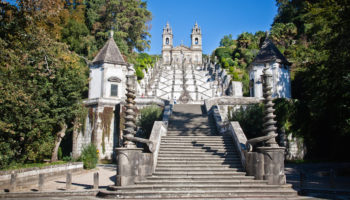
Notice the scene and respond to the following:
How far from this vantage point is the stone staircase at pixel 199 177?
996cm

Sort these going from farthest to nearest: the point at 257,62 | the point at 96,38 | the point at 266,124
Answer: the point at 96,38
the point at 257,62
the point at 266,124

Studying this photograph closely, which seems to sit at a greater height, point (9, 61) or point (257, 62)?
point (257, 62)

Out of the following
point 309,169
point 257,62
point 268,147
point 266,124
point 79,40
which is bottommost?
point 309,169

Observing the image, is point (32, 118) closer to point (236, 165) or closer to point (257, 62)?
point (236, 165)

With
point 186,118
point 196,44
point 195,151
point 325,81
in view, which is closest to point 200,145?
point 195,151

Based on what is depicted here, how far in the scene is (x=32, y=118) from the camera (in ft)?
60.5

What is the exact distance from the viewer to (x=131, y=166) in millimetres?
11023

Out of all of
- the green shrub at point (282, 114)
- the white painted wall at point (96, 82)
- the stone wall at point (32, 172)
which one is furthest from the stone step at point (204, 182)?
the white painted wall at point (96, 82)

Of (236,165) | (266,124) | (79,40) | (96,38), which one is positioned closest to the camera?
(266,124)

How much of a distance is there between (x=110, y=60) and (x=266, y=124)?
63.4 feet

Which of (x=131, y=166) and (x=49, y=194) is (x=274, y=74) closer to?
(x=131, y=166)

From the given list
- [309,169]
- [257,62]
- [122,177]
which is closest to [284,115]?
[309,169]

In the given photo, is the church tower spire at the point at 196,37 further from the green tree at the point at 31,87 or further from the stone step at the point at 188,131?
the stone step at the point at 188,131

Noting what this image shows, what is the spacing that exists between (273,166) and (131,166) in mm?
5678
